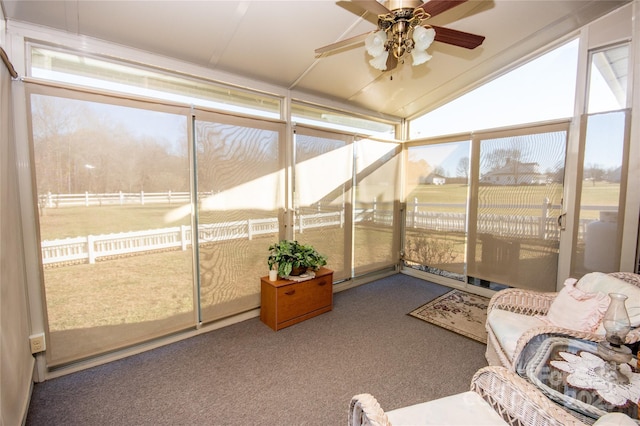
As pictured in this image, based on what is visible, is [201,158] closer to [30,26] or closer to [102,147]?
[102,147]

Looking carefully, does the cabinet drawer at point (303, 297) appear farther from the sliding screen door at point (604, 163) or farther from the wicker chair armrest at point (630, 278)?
the sliding screen door at point (604, 163)

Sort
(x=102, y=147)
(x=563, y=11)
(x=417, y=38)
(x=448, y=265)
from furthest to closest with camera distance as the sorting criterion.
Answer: (x=448, y=265) < (x=563, y=11) < (x=102, y=147) < (x=417, y=38)

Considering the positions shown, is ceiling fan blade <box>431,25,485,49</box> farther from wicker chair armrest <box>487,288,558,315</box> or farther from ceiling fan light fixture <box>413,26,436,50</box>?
wicker chair armrest <box>487,288,558,315</box>

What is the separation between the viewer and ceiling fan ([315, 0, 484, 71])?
60.5 inches

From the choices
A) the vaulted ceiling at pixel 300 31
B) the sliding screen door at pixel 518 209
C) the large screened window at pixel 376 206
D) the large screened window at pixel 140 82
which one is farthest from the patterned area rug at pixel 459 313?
the large screened window at pixel 140 82

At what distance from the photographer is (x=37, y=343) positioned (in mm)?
2035

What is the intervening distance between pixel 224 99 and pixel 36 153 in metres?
1.55

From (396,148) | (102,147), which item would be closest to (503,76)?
(396,148)

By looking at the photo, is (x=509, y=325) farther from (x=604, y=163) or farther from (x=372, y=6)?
(x=372, y=6)

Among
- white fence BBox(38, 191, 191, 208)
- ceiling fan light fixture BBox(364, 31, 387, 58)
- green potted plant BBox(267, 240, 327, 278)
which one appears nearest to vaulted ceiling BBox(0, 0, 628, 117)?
ceiling fan light fixture BBox(364, 31, 387, 58)

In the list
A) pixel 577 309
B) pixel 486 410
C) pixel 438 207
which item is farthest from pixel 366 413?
pixel 438 207

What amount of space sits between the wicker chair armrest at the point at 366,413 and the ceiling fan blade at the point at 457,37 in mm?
2037

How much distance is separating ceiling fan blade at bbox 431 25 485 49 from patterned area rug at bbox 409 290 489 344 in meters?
2.53

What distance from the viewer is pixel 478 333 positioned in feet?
9.17
